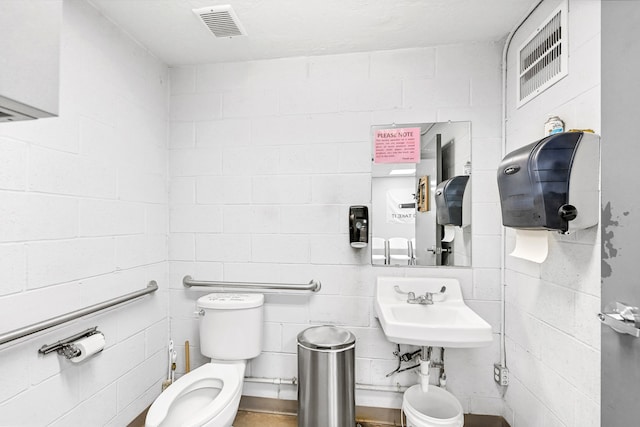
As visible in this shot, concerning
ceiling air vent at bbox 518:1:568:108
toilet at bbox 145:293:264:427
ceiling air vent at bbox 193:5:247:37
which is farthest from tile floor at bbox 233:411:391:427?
ceiling air vent at bbox 193:5:247:37

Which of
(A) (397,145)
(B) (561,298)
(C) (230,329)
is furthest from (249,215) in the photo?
(B) (561,298)

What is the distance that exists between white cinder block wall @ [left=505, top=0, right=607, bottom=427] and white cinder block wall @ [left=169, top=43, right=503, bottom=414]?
185mm

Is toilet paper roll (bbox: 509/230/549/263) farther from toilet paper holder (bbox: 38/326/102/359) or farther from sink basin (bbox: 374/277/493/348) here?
toilet paper holder (bbox: 38/326/102/359)

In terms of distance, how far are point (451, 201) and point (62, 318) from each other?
2003 mm

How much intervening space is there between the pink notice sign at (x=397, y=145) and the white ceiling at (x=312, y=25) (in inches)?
20.5

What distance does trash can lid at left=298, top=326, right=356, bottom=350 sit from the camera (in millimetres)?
1708

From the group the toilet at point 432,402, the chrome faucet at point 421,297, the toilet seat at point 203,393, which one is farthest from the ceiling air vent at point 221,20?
the toilet at point 432,402

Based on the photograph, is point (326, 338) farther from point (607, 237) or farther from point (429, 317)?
point (607, 237)

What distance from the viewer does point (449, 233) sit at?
1.90 meters

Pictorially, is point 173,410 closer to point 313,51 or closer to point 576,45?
point 313,51

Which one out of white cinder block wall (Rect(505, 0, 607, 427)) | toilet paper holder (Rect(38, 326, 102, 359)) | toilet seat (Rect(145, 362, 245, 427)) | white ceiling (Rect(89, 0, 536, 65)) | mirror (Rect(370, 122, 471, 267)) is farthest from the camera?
mirror (Rect(370, 122, 471, 267))

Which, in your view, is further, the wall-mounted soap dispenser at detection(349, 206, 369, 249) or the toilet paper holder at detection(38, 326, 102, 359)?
the wall-mounted soap dispenser at detection(349, 206, 369, 249)

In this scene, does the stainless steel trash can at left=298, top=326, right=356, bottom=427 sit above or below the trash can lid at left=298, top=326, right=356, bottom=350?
below

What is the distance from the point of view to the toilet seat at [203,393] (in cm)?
142
